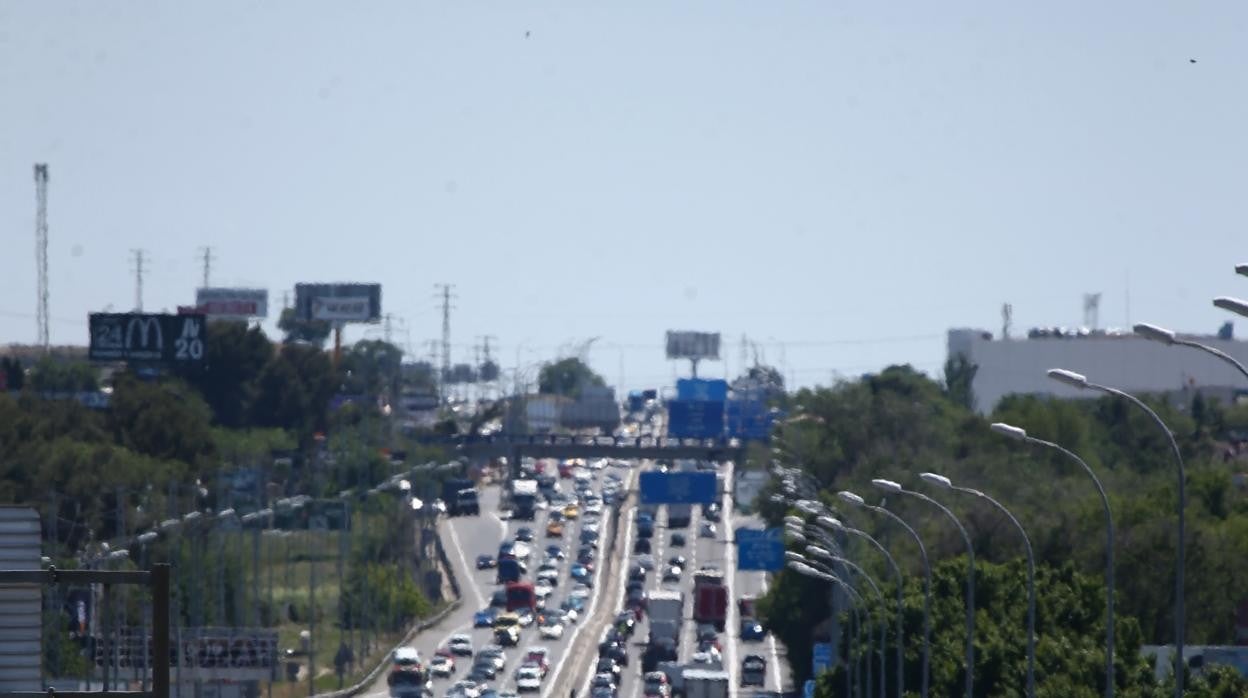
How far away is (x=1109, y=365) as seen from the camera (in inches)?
6363

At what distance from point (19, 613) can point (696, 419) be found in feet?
368

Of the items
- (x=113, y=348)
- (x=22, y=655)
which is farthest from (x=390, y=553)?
(x=22, y=655)

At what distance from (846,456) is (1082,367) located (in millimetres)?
57712

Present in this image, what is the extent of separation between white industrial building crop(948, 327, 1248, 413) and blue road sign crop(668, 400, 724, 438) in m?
35.7

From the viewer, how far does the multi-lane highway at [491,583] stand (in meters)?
86.4

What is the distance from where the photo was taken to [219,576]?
254 feet

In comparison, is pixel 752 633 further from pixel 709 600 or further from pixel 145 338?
pixel 145 338

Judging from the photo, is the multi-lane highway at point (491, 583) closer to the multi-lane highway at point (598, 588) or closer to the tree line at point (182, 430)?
the multi-lane highway at point (598, 588)

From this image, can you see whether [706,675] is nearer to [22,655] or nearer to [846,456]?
[846,456]

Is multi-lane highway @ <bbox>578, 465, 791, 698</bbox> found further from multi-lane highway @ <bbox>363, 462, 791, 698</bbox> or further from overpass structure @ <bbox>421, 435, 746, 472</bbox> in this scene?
overpass structure @ <bbox>421, 435, 746, 472</bbox>

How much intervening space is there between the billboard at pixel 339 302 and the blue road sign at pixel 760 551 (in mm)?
86422

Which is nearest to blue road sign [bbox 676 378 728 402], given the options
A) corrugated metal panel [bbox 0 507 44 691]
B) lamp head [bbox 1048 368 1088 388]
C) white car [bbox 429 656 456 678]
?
white car [bbox 429 656 456 678]

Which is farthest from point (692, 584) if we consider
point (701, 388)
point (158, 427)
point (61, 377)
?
point (61, 377)

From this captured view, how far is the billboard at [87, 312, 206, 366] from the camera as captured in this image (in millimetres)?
130875
